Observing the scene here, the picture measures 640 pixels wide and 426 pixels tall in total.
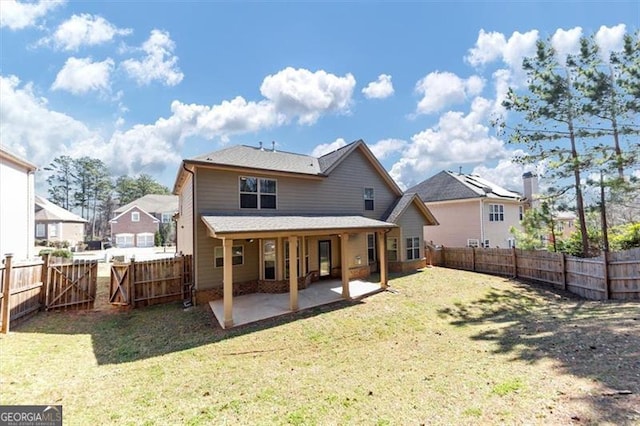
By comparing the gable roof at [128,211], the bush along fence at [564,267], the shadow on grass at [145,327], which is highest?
the gable roof at [128,211]

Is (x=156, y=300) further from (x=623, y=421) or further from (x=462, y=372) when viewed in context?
(x=623, y=421)

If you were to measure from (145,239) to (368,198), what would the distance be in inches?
1468

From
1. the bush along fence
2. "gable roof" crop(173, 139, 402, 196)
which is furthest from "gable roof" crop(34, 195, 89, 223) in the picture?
the bush along fence

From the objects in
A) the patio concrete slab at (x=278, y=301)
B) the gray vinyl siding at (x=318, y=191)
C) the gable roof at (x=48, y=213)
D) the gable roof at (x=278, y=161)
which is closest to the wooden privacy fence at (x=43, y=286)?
the patio concrete slab at (x=278, y=301)

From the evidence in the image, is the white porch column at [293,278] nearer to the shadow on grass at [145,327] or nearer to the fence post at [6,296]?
the shadow on grass at [145,327]

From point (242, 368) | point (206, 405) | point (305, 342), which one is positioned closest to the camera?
point (206, 405)

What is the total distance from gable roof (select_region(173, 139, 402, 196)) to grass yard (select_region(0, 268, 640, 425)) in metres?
5.92

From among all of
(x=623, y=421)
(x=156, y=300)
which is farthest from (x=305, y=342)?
(x=156, y=300)

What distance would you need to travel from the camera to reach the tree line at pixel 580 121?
1388cm

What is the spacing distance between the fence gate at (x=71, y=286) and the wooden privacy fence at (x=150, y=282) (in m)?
0.65

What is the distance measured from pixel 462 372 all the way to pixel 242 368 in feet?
14.6

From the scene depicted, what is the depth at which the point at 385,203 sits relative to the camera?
18125 mm

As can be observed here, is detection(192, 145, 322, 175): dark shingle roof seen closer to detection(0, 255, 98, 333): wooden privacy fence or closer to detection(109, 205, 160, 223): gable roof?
detection(0, 255, 98, 333): wooden privacy fence

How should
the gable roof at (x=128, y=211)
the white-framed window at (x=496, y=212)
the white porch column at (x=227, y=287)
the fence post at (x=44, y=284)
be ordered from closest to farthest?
the white porch column at (x=227, y=287)
the fence post at (x=44, y=284)
the white-framed window at (x=496, y=212)
the gable roof at (x=128, y=211)
